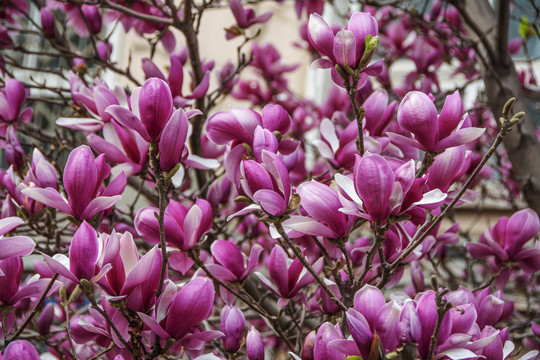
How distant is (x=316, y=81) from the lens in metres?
3.84

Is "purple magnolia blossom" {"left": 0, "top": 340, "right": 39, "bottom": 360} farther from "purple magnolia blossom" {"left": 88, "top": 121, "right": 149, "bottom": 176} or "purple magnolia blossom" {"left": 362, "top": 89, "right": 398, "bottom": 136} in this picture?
"purple magnolia blossom" {"left": 362, "top": 89, "right": 398, "bottom": 136}

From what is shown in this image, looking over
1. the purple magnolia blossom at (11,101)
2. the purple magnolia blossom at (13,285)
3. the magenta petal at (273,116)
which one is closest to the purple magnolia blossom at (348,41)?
the magenta petal at (273,116)

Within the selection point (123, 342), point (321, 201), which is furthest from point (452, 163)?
point (123, 342)

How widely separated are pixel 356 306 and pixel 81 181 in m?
0.37

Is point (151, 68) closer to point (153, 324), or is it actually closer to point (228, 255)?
point (228, 255)

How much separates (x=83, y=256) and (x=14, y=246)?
0.32ft

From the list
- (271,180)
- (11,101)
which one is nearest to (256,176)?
(271,180)

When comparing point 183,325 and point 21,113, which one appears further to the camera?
point 21,113

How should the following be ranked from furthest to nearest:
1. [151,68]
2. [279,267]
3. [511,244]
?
[151,68] < [511,244] < [279,267]

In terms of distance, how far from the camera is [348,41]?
70 cm

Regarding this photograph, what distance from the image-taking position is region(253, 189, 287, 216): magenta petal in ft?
1.98

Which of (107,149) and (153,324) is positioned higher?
(107,149)

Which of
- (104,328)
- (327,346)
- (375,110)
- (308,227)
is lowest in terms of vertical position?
(104,328)

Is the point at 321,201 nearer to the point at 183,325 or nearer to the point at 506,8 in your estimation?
the point at 183,325
